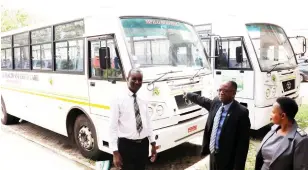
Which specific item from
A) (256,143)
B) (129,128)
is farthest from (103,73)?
(256,143)

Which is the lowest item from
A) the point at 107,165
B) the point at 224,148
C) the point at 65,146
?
the point at 65,146

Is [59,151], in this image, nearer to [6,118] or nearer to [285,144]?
[6,118]

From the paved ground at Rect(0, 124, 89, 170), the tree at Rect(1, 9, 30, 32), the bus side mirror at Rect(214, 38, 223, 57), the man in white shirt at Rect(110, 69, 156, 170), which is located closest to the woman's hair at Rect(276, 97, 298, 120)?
the man in white shirt at Rect(110, 69, 156, 170)

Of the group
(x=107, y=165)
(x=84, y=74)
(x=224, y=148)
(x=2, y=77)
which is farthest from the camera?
(x=2, y=77)

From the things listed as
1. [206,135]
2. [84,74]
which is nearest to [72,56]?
[84,74]

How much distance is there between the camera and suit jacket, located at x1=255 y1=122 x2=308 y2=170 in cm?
244

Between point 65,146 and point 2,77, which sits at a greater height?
point 2,77

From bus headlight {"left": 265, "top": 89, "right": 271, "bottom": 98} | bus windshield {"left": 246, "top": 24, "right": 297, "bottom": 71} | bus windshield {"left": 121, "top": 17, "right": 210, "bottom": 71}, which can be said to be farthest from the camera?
bus windshield {"left": 246, "top": 24, "right": 297, "bottom": 71}

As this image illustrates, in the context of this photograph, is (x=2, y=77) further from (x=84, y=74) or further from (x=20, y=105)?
(x=84, y=74)

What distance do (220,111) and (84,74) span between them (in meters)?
2.93

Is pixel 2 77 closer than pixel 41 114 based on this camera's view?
No

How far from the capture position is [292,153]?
2.50 meters

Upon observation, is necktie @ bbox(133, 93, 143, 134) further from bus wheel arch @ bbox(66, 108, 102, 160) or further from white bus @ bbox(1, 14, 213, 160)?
bus wheel arch @ bbox(66, 108, 102, 160)

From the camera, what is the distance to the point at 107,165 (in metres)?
3.79
